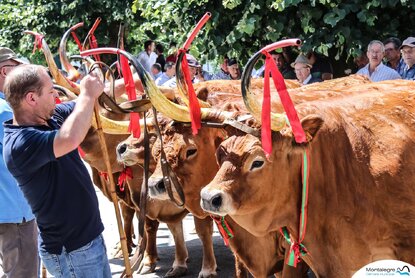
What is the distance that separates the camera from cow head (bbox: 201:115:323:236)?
416 centimetres

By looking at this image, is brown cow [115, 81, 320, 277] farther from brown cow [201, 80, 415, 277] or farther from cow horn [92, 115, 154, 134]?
brown cow [201, 80, 415, 277]

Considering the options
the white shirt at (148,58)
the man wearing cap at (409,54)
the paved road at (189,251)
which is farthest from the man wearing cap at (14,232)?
the white shirt at (148,58)

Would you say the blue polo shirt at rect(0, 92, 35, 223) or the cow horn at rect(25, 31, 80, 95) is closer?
the blue polo shirt at rect(0, 92, 35, 223)

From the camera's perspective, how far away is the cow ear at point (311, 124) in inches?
167

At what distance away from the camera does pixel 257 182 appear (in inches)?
168

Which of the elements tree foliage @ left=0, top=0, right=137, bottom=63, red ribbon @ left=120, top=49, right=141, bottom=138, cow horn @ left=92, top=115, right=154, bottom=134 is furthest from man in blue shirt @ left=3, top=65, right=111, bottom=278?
tree foliage @ left=0, top=0, right=137, bottom=63

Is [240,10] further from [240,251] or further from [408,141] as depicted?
[408,141]

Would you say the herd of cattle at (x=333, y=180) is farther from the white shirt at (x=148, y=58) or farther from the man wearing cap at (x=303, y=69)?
the white shirt at (x=148, y=58)

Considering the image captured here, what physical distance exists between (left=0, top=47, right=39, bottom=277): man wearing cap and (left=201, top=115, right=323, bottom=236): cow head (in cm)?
160

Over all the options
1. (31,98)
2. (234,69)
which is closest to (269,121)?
(31,98)

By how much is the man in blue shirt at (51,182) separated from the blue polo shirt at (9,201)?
107cm

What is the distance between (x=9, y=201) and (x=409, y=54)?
4.43 metres

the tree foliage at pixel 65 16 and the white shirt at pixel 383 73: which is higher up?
the white shirt at pixel 383 73

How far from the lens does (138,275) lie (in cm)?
765
